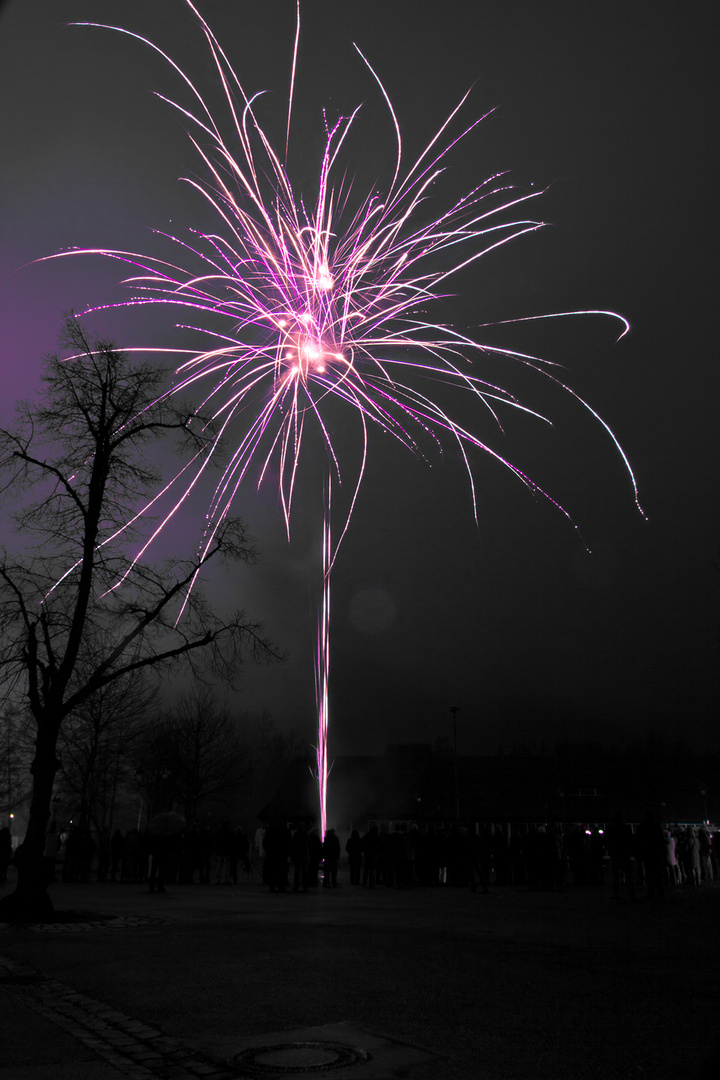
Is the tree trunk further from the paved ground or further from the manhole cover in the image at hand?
the manhole cover

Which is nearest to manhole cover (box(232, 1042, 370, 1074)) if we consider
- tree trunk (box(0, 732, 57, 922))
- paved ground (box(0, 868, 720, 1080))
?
paved ground (box(0, 868, 720, 1080))

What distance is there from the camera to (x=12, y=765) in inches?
2734

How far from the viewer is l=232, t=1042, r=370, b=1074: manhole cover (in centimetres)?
517

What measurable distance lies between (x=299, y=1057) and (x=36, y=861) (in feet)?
34.8

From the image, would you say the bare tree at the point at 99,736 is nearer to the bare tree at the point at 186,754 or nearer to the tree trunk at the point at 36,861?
the bare tree at the point at 186,754

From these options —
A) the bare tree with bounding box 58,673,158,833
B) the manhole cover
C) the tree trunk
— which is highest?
the bare tree with bounding box 58,673,158,833

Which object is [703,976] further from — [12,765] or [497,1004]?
[12,765]

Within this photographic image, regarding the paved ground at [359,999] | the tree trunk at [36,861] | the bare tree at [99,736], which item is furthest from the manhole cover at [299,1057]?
the bare tree at [99,736]

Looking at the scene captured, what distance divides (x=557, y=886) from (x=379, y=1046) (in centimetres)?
2042

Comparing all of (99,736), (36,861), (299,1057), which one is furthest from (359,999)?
(99,736)

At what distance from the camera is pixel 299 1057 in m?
5.37

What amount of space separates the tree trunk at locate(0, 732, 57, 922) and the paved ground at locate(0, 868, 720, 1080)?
34.0 inches

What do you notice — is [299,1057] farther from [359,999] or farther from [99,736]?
[99,736]

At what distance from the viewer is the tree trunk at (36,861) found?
46.1 ft
